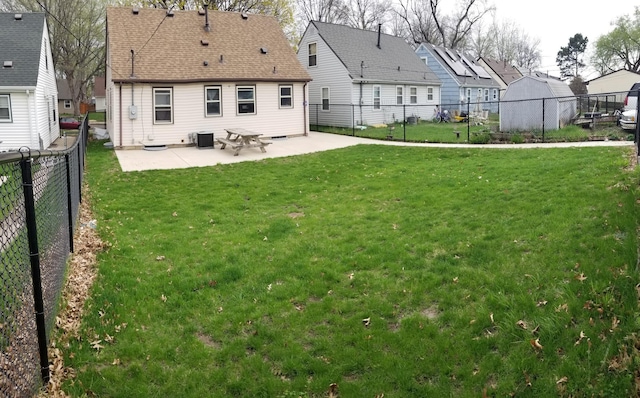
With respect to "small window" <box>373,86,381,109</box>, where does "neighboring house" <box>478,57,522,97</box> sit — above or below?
above

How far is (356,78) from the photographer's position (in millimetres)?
28344

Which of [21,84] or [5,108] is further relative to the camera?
[5,108]

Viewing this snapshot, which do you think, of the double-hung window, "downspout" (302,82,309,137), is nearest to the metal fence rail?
"downspout" (302,82,309,137)

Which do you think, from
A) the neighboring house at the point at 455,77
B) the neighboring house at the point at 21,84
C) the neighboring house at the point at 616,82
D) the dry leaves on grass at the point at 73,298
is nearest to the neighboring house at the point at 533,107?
the neighboring house at the point at 455,77

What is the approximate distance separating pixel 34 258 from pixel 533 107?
19.2 m

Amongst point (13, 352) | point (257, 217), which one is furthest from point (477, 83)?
point (13, 352)

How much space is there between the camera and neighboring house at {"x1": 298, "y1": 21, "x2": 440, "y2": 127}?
2878 centimetres

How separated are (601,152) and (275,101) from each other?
13.5 m

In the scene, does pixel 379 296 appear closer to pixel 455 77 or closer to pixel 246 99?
pixel 246 99

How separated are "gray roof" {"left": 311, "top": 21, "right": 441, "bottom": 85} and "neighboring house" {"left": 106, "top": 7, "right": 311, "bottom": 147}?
5.92m

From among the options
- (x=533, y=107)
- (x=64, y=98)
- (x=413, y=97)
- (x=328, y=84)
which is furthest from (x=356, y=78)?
(x=64, y=98)

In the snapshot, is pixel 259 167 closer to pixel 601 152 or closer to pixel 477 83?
pixel 601 152

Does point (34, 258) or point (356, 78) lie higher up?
point (356, 78)

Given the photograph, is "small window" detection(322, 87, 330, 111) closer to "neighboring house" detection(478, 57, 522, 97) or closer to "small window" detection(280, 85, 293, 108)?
"small window" detection(280, 85, 293, 108)
